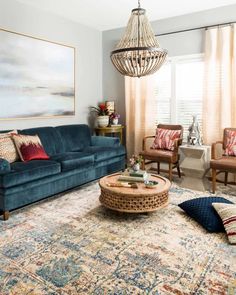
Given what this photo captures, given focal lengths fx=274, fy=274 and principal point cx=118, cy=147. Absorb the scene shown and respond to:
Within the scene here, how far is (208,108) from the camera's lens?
4488 millimetres

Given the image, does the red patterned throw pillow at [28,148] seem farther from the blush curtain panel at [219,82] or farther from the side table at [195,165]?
the blush curtain panel at [219,82]

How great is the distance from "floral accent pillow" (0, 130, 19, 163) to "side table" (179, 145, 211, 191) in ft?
8.21

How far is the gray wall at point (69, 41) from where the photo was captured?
13.0ft

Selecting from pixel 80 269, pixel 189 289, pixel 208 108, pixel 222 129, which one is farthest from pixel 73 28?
pixel 189 289

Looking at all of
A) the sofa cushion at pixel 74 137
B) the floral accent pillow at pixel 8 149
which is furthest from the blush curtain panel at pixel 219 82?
the floral accent pillow at pixel 8 149

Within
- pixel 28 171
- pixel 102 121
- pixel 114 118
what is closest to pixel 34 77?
pixel 102 121

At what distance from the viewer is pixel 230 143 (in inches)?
159

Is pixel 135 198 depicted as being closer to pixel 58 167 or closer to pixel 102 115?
pixel 58 167

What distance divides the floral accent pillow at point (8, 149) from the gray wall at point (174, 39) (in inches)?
103

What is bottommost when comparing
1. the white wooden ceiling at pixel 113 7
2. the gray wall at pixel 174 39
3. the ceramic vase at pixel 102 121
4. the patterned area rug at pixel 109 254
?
the patterned area rug at pixel 109 254

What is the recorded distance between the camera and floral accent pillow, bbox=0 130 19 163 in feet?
11.0

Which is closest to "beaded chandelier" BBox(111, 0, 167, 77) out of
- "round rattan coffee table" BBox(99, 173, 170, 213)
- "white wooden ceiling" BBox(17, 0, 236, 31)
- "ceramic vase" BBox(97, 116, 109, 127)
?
"white wooden ceiling" BBox(17, 0, 236, 31)

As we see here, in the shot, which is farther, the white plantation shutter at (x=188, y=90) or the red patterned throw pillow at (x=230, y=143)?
the white plantation shutter at (x=188, y=90)

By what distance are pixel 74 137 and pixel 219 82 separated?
2.56 m
